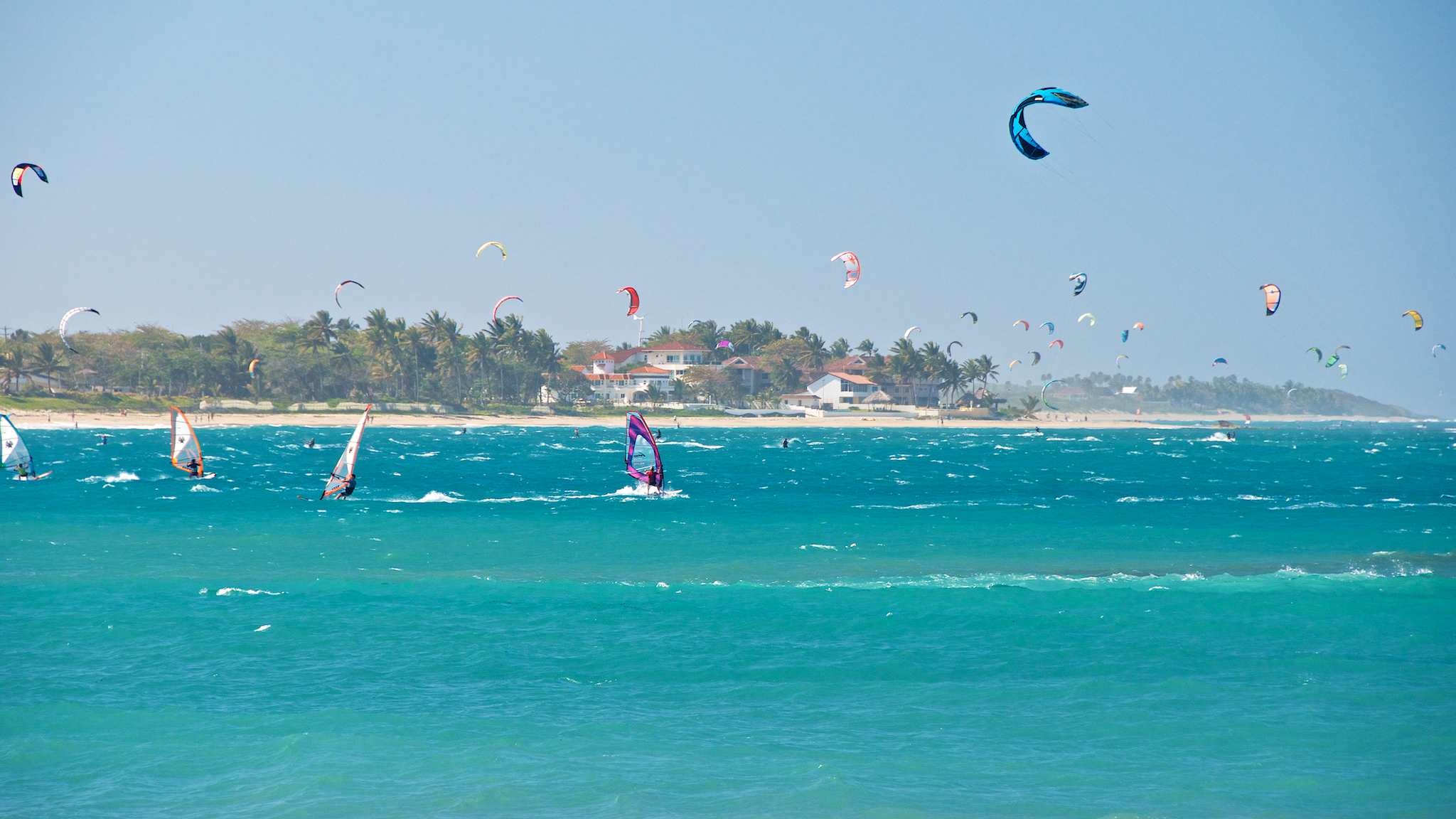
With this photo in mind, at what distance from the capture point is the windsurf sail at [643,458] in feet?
131

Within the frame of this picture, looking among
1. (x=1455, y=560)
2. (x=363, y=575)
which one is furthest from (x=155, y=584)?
(x=1455, y=560)

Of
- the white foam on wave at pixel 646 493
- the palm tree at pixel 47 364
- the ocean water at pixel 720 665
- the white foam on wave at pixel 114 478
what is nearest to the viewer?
the ocean water at pixel 720 665

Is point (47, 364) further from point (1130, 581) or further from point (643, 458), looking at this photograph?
point (1130, 581)

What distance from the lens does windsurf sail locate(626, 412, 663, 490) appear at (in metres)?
39.9

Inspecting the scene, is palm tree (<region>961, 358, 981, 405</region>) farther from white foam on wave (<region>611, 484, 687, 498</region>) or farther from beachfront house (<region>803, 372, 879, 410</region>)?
white foam on wave (<region>611, 484, 687, 498</region>)

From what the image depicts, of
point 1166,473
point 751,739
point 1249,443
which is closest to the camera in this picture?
point 751,739

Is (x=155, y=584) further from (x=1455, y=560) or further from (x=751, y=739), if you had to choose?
(x=1455, y=560)

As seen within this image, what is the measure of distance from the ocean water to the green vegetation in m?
108

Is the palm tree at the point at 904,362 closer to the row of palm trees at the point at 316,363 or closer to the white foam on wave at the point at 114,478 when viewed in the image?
the row of palm trees at the point at 316,363

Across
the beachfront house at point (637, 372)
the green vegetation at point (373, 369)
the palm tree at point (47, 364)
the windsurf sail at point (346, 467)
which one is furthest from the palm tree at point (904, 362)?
the windsurf sail at point (346, 467)

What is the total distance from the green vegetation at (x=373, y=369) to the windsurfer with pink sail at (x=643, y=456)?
102659 millimetres

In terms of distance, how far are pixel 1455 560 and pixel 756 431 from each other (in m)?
113

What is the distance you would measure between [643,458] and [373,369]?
394 feet

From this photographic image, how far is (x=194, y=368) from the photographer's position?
140375 millimetres
